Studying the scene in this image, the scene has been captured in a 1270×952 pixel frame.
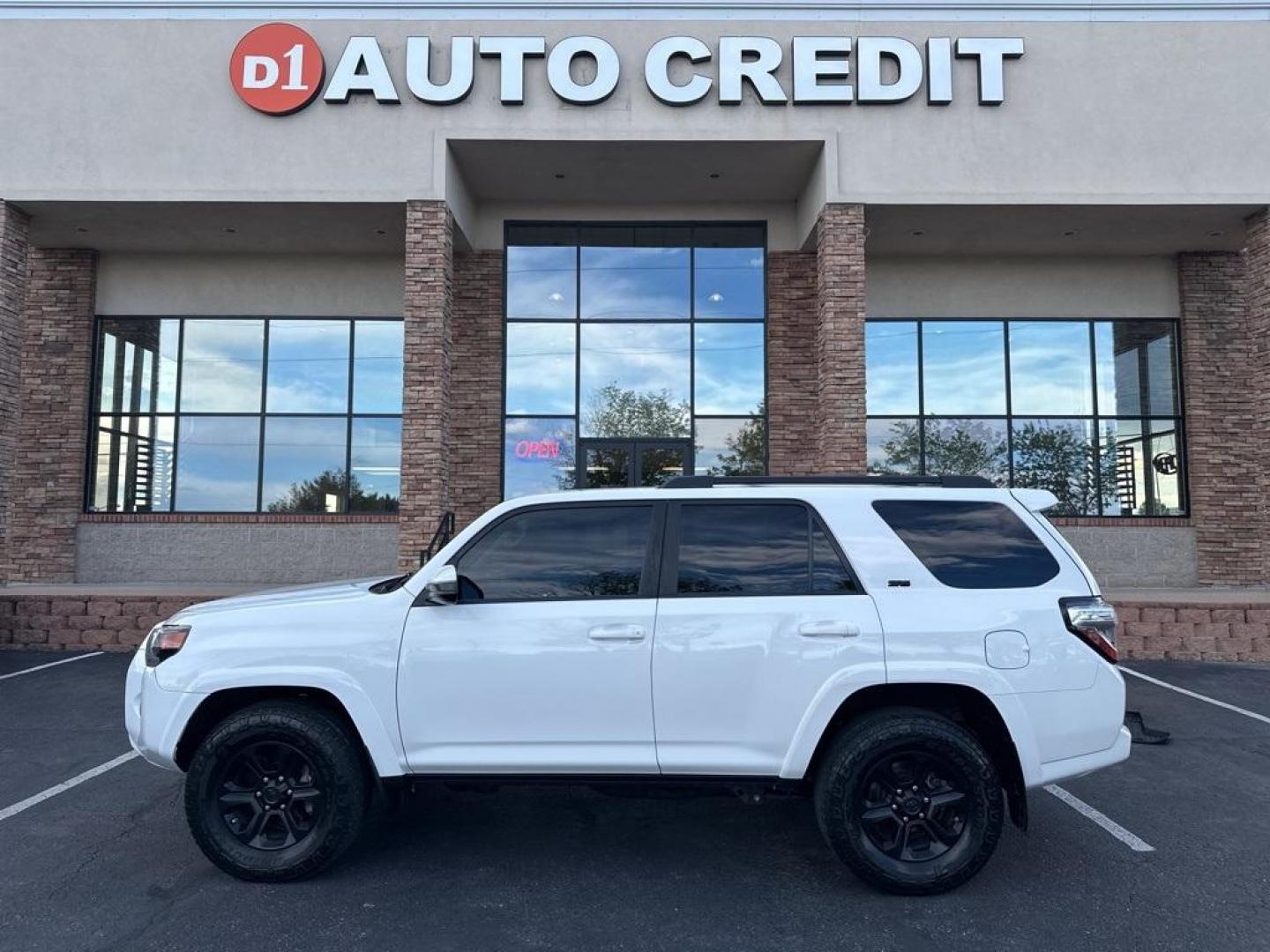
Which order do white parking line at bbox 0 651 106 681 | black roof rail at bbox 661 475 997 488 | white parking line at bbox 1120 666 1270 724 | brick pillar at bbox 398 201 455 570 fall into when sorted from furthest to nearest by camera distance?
1. brick pillar at bbox 398 201 455 570
2. white parking line at bbox 0 651 106 681
3. white parking line at bbox 1120 666 1270 724
4. black roof rail at bbox 661 475 997 488

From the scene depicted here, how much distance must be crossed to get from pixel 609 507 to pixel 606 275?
34.7ft

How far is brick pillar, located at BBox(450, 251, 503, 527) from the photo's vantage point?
13445 millimetres

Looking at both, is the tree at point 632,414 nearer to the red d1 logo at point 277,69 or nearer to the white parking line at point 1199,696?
the red d1 logo at point 277,69

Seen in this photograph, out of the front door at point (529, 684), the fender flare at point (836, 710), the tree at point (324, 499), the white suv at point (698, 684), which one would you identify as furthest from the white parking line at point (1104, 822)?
the tree at point (324, 499)

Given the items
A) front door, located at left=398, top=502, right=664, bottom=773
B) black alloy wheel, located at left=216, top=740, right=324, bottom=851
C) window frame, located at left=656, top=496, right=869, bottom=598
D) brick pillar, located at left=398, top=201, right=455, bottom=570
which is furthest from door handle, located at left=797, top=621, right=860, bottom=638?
brick pillar, located at left=398, top=201, right=455, bottom=570

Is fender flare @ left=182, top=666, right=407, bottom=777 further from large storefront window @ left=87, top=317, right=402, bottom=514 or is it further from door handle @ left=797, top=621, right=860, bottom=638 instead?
large storefront window @ left=87, top=317, right=402, bottom=514

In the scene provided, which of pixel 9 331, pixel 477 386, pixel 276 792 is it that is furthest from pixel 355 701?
pixel 9 331

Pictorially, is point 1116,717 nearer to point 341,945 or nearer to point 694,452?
point 341,945

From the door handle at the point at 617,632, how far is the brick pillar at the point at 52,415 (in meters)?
14.0

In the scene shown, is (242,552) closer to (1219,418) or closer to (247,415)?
(247,415)

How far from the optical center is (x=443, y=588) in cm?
370

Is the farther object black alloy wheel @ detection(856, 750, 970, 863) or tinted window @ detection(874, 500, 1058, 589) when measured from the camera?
tinted window @ detection(874, 500, 1058, 589)

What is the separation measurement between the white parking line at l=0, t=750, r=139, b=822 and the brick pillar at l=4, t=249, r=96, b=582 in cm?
998

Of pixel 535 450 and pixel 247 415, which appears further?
pixel 247 415
